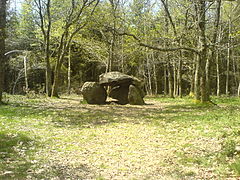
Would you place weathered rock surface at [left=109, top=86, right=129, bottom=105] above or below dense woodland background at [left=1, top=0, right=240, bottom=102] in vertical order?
below

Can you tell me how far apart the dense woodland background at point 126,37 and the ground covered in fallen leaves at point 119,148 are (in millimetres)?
5654

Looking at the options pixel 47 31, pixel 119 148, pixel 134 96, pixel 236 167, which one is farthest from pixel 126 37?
pixel 236 167

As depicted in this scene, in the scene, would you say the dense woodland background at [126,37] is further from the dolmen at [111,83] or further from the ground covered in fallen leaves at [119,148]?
the ground covered in fallen leaves at [119,148]

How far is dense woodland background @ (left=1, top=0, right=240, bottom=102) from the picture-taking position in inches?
641

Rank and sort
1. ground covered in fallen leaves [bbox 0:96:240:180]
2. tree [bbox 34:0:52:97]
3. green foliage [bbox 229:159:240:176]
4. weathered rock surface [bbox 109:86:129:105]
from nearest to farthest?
1. green foliage [bbox 229:159:240:176]
2. ground covered in fallen leaves [bbox 0:96:240:180]
3. weathered rock surface [bbox 109:86:129:105]
4. tree [bbox 34:0:52:97]

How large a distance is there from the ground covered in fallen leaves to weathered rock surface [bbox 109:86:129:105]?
7512 mm

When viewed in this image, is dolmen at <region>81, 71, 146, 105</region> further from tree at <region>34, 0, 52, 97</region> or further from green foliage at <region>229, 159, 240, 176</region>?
green foliage at <region>229, 159, 240, 176</region>

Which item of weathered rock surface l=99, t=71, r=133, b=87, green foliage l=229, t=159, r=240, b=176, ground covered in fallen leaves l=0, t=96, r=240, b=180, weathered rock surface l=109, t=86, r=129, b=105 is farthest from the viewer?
weathered rock surface l=109, t=86, r=129, b=105

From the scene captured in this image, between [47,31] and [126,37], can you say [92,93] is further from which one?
[126,37]

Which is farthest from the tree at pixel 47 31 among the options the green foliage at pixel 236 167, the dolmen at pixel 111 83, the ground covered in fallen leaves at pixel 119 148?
the green foliage at pixel 236 167

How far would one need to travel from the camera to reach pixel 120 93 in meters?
19.8

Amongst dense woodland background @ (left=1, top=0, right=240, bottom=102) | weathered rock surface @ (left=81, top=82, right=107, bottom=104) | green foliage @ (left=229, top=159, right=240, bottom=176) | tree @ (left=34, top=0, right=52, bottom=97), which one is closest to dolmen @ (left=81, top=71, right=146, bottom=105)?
weathered rock surface @ (left=81, top=82, right=107, bottom=104)

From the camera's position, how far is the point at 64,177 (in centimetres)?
531

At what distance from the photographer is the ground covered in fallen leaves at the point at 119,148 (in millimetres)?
5520
